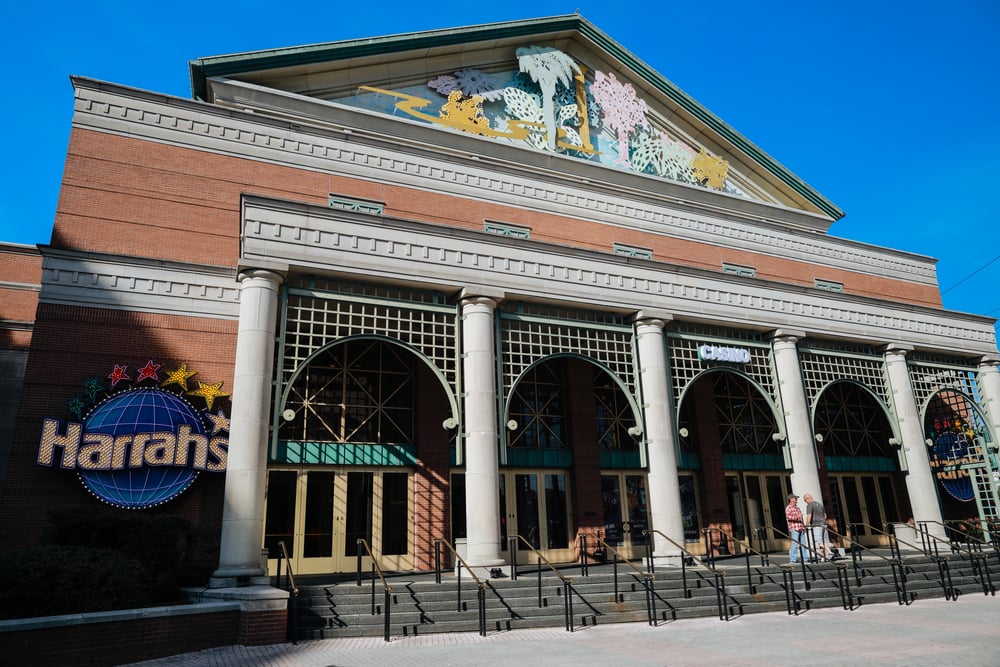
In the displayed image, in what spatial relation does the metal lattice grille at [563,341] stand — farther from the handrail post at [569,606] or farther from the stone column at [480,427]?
the handrail post at [569,606]

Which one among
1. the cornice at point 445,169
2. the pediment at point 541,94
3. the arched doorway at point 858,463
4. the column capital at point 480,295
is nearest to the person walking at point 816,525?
the arched doorway at point 858,463

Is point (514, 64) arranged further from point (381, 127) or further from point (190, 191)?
point (190, 191)

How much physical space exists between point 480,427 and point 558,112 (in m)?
14.0

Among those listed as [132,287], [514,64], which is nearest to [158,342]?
[132,287]

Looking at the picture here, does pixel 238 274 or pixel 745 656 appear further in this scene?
pixel 238 274

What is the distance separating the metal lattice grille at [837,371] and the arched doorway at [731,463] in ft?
5.50

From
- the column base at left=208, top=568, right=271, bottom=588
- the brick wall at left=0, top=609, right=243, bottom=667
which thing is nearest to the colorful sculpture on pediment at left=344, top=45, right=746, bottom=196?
the column base at left=208, top=568, right=271, bottom=588

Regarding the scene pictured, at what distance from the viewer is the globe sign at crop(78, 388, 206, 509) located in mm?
14742

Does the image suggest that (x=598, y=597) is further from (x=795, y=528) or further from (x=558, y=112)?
(x=558, y=112)

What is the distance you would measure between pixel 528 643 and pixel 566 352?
26.8 ft

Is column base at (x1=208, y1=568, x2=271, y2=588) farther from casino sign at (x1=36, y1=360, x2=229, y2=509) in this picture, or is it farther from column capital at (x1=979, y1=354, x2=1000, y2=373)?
column capital at (x1=979, y1=354, x2=1000, y2=373)

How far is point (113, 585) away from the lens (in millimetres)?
10461

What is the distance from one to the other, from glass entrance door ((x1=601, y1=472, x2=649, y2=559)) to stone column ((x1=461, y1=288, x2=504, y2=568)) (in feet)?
22.3

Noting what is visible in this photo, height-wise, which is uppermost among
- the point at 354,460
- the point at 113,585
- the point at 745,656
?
the point at 354,460
